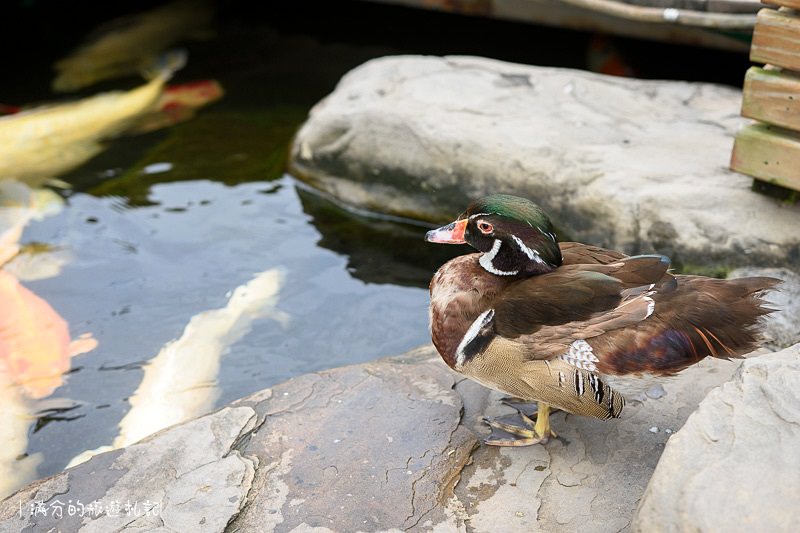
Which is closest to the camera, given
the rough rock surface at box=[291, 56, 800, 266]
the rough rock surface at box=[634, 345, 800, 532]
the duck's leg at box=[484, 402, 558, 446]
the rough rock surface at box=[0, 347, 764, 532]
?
the rough rock surface at box=[634, 345, 800, 532]

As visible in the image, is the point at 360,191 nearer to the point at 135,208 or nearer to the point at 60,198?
the point at 135,208

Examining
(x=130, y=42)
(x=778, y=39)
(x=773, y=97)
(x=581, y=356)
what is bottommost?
(x=130, y=42)

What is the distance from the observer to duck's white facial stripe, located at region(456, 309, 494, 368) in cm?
307

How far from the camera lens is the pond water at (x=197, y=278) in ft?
13.4

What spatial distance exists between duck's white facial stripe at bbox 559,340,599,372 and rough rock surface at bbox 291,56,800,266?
64.9 inches

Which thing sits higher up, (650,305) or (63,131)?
(650,305)

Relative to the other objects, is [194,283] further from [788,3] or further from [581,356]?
[788,3]

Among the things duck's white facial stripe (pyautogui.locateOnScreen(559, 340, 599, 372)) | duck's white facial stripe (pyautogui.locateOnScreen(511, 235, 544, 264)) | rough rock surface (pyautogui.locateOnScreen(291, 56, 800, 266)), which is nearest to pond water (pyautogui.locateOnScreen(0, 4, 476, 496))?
rough rock surface (pyautogui.locateOnScreen(291, 56, 800, 266))

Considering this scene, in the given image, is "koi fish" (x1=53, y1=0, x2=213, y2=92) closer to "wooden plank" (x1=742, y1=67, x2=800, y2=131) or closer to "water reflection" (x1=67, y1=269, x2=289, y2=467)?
"water reflection" (x1=67, y1=269, x2=289, y2=467)

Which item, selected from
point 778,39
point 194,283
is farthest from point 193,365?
point 778,39

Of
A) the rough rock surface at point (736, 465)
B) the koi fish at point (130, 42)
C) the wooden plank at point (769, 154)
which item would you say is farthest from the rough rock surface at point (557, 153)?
the koi fish at point (130, 42)

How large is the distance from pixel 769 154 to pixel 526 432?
1826 millimetres

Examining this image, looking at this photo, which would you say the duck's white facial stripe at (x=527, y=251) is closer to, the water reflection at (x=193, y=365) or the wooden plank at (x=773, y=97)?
the wooden plank at (x=773, y=97)

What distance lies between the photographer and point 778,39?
3764mm
